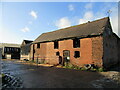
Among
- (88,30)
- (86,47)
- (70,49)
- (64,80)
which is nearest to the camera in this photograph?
(64,80)

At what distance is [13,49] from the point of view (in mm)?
39594

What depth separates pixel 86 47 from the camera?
14.0 metres

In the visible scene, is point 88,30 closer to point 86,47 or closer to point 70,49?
point 86,47

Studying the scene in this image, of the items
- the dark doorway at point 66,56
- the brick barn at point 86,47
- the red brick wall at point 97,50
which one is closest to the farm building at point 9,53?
the brick barn at point 86,47

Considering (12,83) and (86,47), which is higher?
(86,47)

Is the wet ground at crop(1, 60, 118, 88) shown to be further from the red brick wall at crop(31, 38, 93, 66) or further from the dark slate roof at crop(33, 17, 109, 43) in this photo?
the dark slate roof at crop(33, 17, 109, 43)

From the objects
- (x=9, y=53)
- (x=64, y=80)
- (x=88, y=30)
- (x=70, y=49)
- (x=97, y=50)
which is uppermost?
(x=88, y=30)

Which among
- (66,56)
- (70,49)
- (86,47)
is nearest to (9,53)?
(66,56)

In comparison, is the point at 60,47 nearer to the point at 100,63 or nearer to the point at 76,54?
the point at 76,54

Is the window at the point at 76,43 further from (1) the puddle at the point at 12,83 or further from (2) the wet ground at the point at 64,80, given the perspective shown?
(1) the puddle at the point at 12,83

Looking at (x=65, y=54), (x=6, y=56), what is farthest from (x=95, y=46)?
(x=6, y=56)

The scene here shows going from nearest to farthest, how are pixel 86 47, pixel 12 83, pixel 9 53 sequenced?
pixel 12 83
pixel 86 47
pixel 9 53

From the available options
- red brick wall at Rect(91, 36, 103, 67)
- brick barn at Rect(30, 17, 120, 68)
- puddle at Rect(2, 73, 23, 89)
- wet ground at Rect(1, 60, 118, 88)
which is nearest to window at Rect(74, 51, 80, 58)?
brick barn at Rect(30, 17, 120, 68)

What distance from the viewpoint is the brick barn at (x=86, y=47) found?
12914mm
